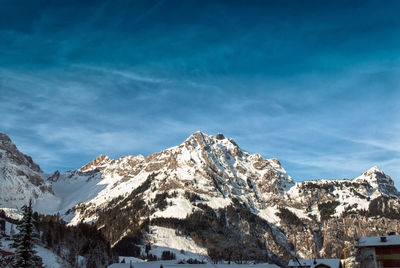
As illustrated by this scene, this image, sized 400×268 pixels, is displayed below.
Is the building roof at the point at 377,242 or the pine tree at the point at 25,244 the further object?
the building roof at the point at 377,242

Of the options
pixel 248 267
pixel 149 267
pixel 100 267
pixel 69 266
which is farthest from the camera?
pixel 100 267

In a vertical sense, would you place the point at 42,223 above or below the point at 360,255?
above

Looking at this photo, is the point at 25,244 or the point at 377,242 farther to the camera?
the point at 377,242

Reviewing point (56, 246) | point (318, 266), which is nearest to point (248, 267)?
point (318, 266)

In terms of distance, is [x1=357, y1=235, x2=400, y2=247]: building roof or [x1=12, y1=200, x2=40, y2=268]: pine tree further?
[x1=357, y1=235, x2=400, y2=247]: building roof

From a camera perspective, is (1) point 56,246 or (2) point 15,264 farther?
(1) point 56,246

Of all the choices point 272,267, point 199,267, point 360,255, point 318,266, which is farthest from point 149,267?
point 360,255

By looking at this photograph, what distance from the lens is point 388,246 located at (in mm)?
91938

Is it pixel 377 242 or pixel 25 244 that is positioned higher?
pixel 377 242

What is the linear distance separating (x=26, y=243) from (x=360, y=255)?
235ft

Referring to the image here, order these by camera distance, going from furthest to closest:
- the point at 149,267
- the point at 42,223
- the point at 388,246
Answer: the point at 42,223 < the point at 149,267 < the point at 388,246

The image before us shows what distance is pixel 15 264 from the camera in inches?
2347

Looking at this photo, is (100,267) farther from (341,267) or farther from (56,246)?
(341,267)

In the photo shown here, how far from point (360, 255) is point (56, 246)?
119867 millimetres
